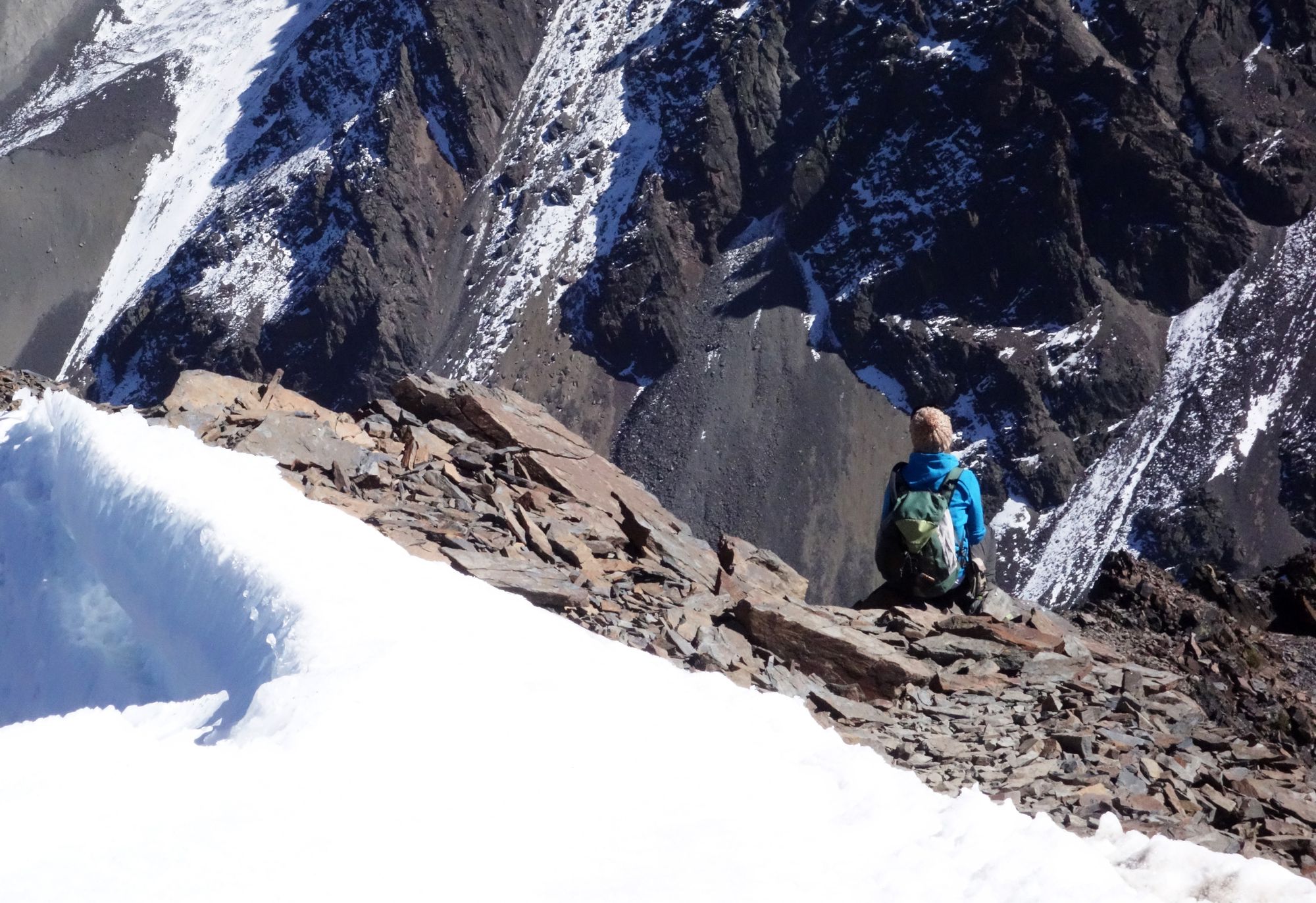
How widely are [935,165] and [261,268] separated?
61222 mm

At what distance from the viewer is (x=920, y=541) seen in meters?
9.84

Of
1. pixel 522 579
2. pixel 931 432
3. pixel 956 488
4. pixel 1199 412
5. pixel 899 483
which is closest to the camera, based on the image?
pixel 522 579

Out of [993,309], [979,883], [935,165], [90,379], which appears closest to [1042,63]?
[935,165]

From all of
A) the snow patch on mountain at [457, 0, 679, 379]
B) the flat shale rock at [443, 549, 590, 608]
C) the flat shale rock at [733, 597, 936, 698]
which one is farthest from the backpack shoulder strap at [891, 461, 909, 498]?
the snow patch on mountain at [457, 0, 679, 379]

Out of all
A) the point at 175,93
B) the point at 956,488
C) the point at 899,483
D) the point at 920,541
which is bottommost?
the point at 920,541

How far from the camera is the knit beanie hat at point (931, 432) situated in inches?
371

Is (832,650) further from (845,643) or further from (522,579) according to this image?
(522,579)

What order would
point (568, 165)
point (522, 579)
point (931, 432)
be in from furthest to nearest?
1. point (568, 165)
2. point (931, 432)
3. point (522, 579)

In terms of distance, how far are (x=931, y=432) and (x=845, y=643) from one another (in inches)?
80.4

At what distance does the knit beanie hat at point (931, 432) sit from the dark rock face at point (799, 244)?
66091mm

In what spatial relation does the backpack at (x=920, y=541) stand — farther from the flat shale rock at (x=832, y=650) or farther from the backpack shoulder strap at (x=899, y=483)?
the flat shale rock at (x=832, y=650)

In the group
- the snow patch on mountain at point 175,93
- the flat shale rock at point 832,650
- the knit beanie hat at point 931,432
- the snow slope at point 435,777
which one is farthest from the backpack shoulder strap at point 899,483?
the snow patch on mountain at point 175,93

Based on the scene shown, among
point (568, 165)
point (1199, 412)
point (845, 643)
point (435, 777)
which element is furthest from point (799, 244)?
point (435, 777)

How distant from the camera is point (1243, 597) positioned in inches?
848
